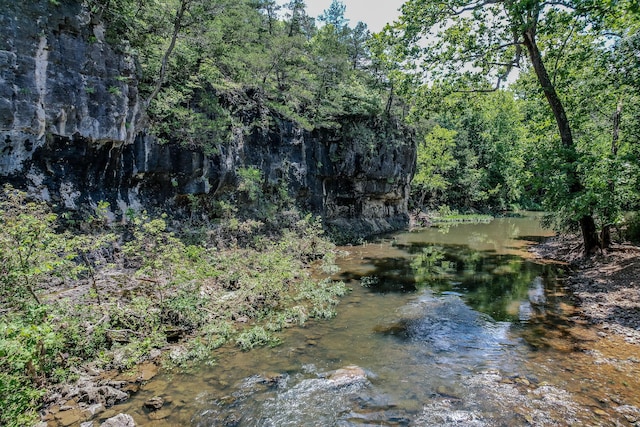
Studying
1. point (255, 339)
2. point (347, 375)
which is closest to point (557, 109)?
point (347, 375)

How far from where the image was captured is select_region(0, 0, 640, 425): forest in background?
249 inches

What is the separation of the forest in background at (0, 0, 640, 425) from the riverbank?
112cm

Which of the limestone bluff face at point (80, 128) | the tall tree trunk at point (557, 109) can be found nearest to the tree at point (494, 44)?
the tall tree trunk at point (557, 109)

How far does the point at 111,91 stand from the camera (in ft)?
35.3

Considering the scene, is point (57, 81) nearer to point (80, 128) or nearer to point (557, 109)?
point (80, 128)

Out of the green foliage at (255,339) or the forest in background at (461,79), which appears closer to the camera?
the green foliage at (255,339)

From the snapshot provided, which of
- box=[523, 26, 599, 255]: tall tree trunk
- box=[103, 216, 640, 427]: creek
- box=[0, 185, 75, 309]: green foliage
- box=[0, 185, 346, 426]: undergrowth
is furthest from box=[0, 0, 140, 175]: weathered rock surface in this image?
box=[523, 26, 599, 255]: tall tree trunk

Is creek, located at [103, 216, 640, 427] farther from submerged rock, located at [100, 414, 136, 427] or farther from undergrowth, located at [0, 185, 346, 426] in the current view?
undergrowth, located at [0, 185, 346, 426]

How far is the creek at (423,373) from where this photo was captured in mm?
5266

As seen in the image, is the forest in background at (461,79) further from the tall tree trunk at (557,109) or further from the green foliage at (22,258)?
the green foliage at (22,258)

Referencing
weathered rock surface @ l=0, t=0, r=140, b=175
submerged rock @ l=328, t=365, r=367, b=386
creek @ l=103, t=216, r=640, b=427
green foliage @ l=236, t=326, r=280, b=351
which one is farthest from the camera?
weathered rock surface @ l=0, t=0, r=140, b=175

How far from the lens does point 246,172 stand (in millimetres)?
16781

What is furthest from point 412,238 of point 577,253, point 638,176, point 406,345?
point 406,345

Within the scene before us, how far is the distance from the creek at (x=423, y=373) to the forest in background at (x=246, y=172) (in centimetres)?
106
